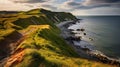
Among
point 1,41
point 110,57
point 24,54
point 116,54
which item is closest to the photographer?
point 24,54

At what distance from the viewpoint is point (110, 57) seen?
236 ft

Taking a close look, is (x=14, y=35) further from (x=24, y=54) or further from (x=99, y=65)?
(x=99, y=65)

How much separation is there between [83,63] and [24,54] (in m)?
13.4

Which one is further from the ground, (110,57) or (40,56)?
(40,56)

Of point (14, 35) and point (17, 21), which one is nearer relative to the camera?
point (14, 35)

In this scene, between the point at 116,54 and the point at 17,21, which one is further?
the point at 17,21

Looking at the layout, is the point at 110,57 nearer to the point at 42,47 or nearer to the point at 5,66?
the point at 42,47

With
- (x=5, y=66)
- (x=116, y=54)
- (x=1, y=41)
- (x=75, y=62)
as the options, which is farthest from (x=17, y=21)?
(x=75, y=62)

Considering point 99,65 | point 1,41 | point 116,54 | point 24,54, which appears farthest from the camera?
point 116,54

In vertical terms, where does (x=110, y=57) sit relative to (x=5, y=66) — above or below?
below

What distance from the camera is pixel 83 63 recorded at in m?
38.3

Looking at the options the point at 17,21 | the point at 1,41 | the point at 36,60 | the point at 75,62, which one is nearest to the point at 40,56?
the point at 36,60

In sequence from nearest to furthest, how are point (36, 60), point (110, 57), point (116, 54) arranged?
point (36, 60) → point (110, 57) → point (116, 54)

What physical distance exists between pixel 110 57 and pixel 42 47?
31.1 meters
